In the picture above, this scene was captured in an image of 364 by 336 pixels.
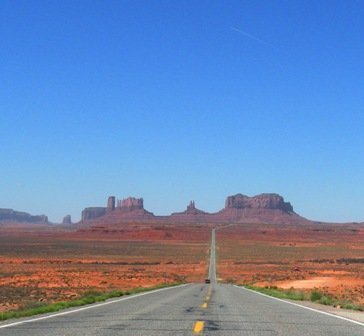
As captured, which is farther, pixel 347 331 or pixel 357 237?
pixel 357 237

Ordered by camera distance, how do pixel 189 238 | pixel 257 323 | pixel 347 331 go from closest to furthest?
pixel 347 331 → pixel 257 323 → pixel 189 238

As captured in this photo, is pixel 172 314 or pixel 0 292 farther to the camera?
pixel 0 292

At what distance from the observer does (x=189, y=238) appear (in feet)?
559

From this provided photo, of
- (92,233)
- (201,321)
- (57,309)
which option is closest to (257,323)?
(201,321)

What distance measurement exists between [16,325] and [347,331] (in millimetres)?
6743

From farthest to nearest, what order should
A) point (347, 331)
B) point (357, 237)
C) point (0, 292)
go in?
1. point (357, 237)
2. point (0, 292)
3. point (347, 331)

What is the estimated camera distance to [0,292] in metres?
32.8

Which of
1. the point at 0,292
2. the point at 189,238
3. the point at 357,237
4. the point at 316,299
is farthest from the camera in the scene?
the point at 357,237

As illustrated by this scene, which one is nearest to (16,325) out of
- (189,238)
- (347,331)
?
(347,331)

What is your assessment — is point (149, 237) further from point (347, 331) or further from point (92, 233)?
point (347, 331)

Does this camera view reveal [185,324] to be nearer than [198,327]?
No

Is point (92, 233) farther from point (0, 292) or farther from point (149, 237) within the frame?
point (0, 292)

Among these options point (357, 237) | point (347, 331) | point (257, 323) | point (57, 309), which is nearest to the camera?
point (347, 331)

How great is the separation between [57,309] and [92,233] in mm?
174247
